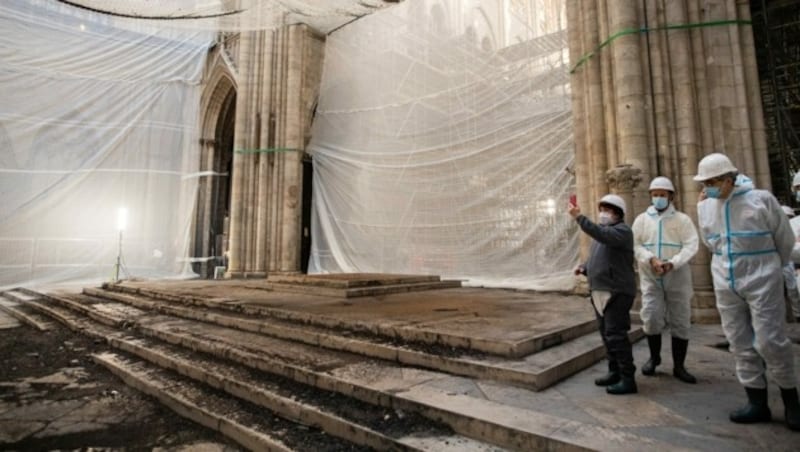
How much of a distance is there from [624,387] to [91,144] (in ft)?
49.5

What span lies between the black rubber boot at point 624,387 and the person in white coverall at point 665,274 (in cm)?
50

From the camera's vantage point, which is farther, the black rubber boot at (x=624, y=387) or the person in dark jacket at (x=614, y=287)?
the person in dark jacket at (x=614, y=287)

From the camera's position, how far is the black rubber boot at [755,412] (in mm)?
1901

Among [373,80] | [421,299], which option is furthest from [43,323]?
[373,80]

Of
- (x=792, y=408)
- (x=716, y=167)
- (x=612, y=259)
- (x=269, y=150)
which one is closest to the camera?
(x=792, y=408)

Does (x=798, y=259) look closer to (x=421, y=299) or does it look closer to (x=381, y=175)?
(x=421, y=299)

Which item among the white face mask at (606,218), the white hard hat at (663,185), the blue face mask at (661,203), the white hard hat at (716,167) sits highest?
the white hard hat at (663,185)

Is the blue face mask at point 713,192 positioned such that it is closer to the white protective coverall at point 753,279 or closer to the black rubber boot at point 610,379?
the white protective coverall at point 753,279

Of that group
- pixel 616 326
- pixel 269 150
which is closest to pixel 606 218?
pixel 616 326

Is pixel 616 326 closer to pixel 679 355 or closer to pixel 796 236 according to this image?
pixel 679 355

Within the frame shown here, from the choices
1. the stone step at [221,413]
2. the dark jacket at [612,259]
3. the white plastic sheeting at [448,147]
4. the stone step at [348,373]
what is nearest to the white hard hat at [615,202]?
the dark jacket at [612,259]

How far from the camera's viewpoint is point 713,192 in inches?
89.0

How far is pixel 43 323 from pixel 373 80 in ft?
27.5

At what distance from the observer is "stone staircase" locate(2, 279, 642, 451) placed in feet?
6.51
